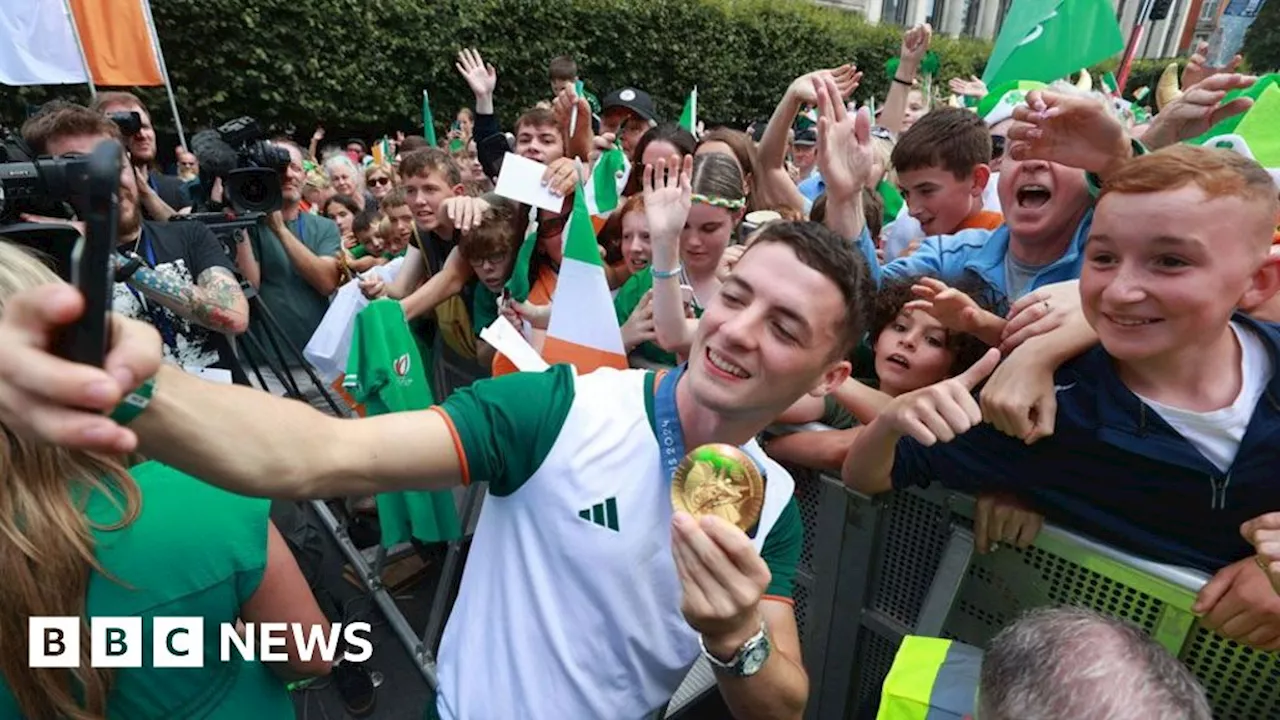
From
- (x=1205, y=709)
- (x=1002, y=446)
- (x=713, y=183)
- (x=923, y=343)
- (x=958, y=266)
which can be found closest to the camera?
(x=1205, y=709)

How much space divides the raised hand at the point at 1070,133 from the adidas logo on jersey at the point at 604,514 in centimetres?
A: 162

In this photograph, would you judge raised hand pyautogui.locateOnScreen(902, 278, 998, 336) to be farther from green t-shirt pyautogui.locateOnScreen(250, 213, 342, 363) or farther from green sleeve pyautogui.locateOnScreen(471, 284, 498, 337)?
green t-shirt pyautogui.locateOnScreen(250, 213, 342, 363)

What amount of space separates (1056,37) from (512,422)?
4436mm

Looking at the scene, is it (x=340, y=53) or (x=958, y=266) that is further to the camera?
(x=340, y=53)

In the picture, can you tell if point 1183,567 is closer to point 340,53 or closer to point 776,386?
point 776,386

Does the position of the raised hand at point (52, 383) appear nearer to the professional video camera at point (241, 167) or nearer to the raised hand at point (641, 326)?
the raised hand at point (641, 326)

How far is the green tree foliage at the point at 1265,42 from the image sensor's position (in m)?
30.7

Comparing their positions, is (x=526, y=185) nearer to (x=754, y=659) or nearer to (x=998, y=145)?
(x=754, y=659)

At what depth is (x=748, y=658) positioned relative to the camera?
1.30 m

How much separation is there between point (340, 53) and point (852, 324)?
11524 millimetres

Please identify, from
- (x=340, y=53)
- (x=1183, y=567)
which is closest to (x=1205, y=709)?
(x=1183, y=567)

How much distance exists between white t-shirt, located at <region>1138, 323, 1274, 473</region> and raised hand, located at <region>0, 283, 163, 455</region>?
1.92m

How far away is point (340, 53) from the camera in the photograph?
10.8 meters

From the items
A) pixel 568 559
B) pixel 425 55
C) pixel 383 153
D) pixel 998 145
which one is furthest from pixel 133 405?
pixel 425 55
